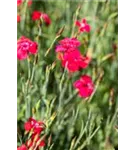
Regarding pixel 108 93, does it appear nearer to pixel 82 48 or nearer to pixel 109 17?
pixel 82 48

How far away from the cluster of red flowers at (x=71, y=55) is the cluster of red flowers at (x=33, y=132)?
0.32 meters

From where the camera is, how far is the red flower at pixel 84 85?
193 centimetres

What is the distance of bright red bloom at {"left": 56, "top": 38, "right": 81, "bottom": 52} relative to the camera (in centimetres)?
192

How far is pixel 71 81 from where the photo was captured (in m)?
1.93

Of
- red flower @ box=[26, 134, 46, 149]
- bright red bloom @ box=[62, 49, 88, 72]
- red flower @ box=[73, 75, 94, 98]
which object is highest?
bright red bloom @ box=[62, 49, 88, 72]

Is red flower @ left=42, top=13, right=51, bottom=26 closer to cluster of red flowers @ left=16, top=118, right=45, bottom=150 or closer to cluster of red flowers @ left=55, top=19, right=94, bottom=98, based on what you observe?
cluster of red flowers @ left=55, top=19, right=94, bottom=98

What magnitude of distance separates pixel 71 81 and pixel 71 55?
135mm

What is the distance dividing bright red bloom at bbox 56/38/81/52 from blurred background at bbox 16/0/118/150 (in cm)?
2

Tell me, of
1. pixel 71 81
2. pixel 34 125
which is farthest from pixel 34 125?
pixel 71 81

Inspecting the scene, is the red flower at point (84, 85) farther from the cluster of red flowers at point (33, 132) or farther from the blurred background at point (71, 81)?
the cluster of red flowers at point (33, 132)

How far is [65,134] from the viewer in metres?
1.92

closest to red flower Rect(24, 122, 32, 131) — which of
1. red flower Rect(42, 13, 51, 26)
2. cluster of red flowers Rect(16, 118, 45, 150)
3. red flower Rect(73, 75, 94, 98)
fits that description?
cluster of red flowers Rect(16, 118, 45, 150)
